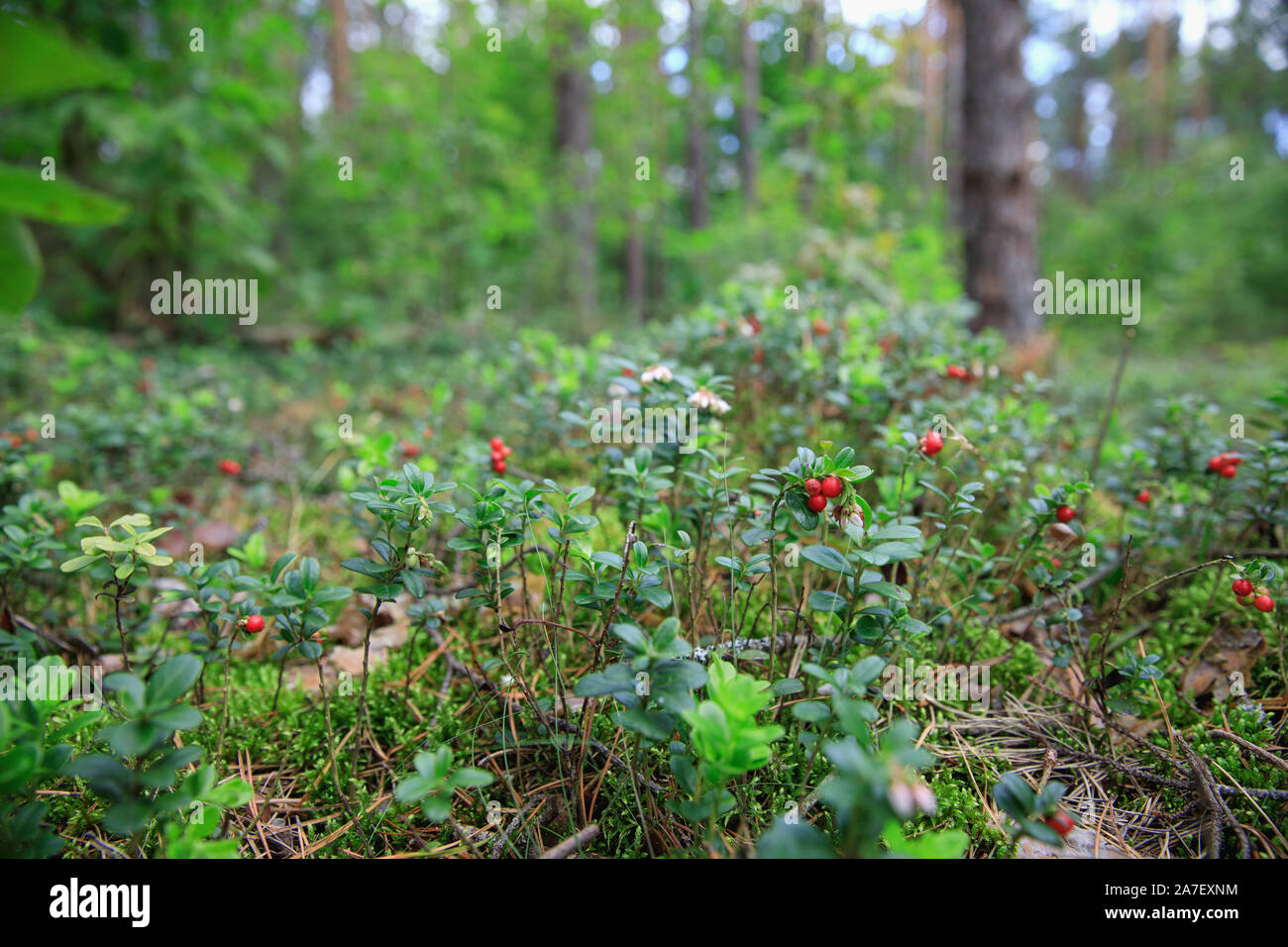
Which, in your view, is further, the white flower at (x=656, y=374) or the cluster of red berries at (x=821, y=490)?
the white flower at (x=656, y=374)

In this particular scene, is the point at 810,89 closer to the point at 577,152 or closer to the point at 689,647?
the point at 577,152

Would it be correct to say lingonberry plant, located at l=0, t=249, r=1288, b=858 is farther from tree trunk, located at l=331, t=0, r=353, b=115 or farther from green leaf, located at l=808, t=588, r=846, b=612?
tree trunk, located at l=331, t=0, r=353, b=115

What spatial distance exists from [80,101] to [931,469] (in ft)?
25.1

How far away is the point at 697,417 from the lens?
191cm

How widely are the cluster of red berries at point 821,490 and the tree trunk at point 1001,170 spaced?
478 centimetres

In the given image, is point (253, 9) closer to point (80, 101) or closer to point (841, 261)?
point (80, 101)

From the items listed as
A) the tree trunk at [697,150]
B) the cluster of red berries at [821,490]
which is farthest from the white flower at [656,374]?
the tree trunk at [697,150]

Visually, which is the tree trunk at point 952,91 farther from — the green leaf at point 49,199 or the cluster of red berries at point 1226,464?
the green leaf at point 49,199

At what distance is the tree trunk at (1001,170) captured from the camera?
5176 millimetres

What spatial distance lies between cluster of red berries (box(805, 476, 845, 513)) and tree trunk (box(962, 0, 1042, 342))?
4.78 m

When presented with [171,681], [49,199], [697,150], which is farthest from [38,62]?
[697,150]

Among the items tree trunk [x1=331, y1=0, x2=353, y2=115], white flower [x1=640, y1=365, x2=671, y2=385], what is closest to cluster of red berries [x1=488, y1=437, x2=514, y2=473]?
white flower [x1=640, y1=365, x2=671, y2=385]

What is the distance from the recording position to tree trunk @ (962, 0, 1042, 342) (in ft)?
17.0
